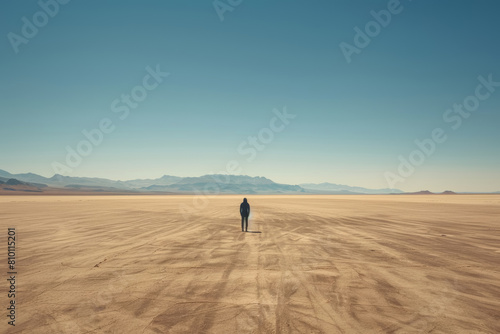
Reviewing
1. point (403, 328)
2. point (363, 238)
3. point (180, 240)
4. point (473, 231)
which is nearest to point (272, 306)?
point (403, 328)

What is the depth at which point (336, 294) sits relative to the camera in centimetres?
548

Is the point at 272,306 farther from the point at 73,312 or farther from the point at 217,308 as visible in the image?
the point at 73,312

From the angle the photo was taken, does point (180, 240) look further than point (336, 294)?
Yes

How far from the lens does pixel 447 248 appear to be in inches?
390

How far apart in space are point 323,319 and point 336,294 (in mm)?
1204

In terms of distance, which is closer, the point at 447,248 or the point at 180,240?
the point at 447,248

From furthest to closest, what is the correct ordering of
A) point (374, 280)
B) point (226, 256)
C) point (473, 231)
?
point (473, 231), point (226, 256), point (374, 280)

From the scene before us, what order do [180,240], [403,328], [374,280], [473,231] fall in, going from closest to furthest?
1. [403,328]
2. [374,280]
3. [180,240]
4. [473,231]

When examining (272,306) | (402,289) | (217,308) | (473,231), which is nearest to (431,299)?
(402,289)

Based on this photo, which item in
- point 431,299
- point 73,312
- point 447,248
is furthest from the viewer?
point 447,248

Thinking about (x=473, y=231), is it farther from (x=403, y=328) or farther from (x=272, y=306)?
(x=272, y=306)

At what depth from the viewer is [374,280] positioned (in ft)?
20.8

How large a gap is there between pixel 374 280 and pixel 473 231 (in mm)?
11776

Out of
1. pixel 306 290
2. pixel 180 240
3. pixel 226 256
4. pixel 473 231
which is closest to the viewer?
pixel 306 290
